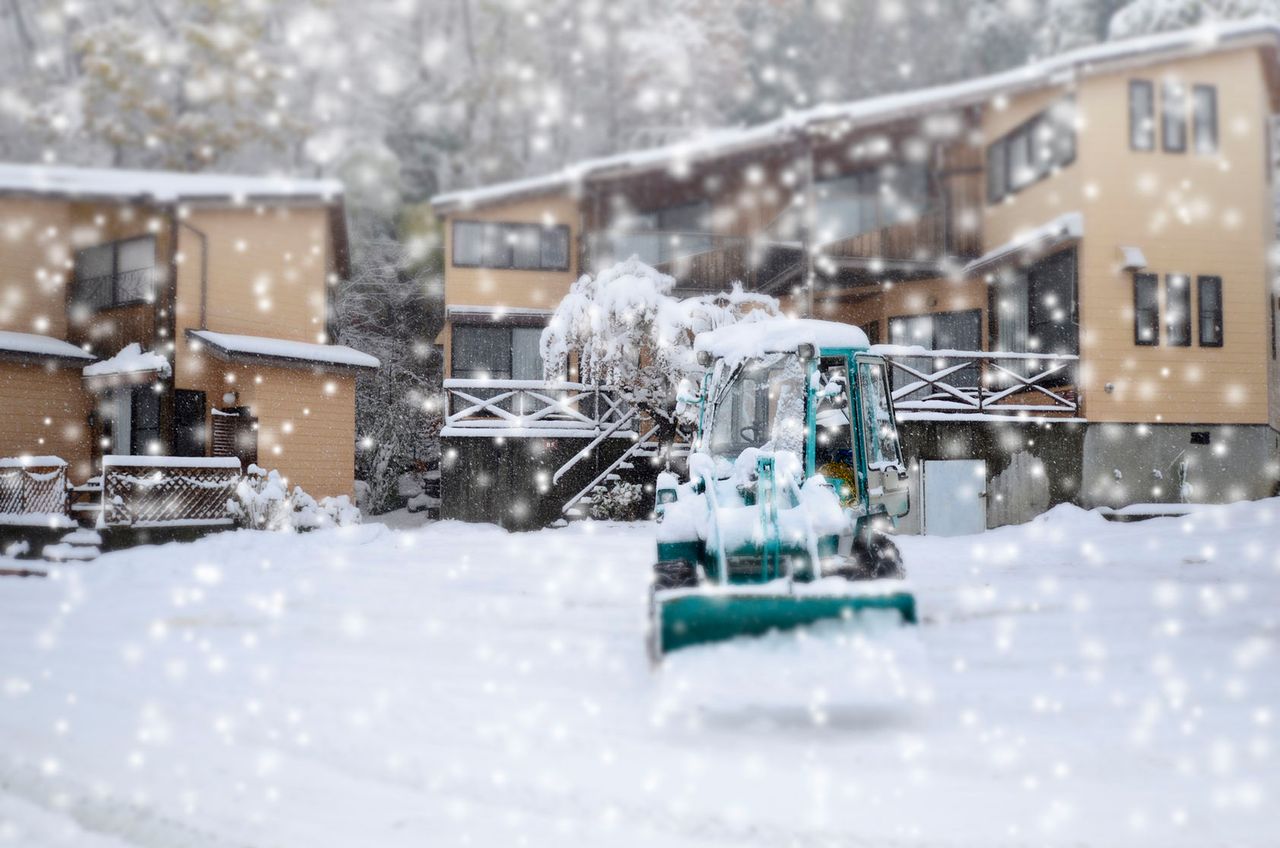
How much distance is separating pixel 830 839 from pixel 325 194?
1777 centimetres

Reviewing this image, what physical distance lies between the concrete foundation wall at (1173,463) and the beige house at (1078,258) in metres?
0.04

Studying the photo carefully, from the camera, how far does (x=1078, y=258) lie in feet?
52.2

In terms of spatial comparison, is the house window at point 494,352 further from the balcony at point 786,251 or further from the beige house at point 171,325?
the beige house at point 171,325

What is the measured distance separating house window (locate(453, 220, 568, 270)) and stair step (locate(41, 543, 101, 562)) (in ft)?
33.8

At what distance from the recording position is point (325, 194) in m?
18.5

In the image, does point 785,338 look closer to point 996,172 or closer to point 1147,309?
point 1147,309

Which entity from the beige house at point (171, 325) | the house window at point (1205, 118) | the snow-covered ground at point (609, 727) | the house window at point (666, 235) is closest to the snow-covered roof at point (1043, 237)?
the house window at point (1205, 118)

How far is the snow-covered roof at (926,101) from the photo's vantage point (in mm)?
15812

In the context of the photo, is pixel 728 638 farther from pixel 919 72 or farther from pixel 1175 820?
pixel 919 72

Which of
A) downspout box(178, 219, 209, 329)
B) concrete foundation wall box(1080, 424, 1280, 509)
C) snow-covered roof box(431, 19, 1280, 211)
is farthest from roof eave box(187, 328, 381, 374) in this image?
concrete foundation wall box(1080, 424, 1280, 509)

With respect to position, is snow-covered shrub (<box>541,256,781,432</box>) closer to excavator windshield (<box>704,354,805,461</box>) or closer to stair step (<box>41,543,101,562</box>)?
stair step (<box>41,543,101,562</box>)

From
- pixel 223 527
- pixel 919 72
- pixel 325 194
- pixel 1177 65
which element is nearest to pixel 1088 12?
pixel 919 72

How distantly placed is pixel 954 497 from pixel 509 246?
11.6 m

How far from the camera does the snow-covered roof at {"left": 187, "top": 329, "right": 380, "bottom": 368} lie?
52.6 ft
